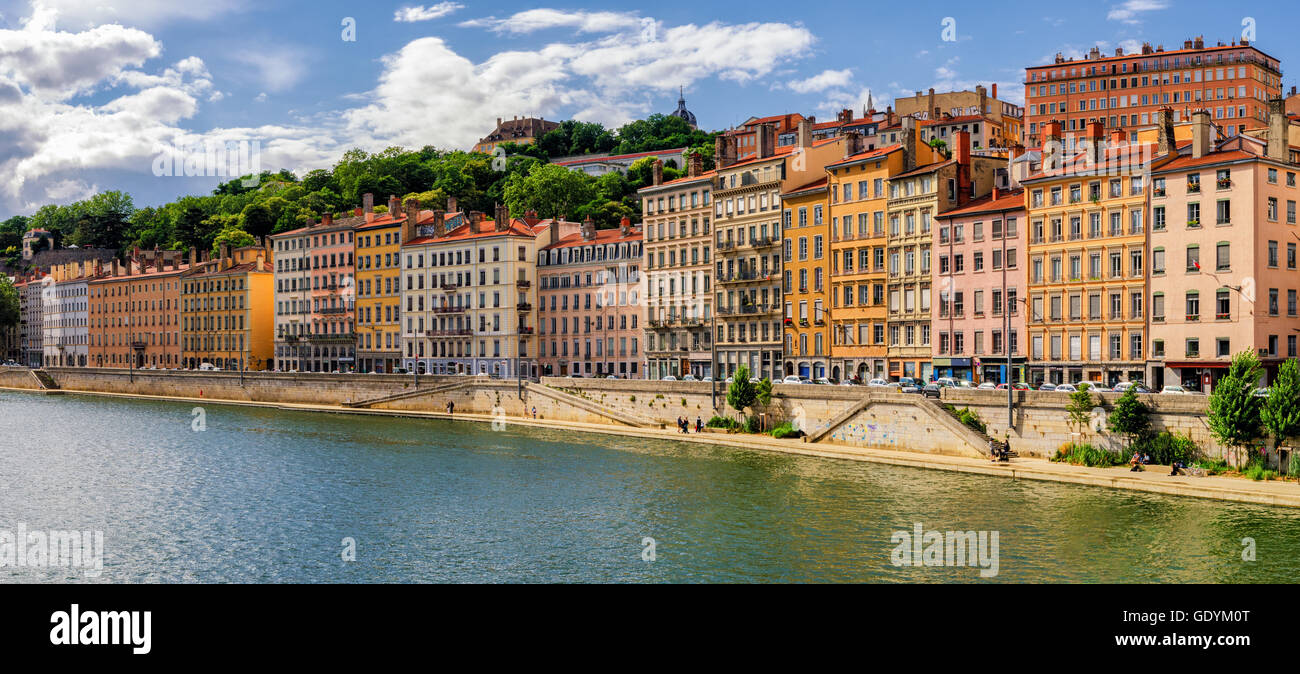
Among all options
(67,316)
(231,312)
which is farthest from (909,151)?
(67,316)

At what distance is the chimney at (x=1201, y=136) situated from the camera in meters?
59.4

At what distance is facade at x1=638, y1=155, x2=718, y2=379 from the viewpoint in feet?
301

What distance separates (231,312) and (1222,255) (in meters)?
110

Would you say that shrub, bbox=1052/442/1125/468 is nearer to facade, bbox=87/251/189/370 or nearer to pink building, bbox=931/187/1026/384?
pink building, bbox=931/187/1026/384

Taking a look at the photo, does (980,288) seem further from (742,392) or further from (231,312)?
(231,312)

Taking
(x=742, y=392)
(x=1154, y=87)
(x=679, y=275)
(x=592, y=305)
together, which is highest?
(x=1154, y=87)

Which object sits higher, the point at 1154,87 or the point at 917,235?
the point at 1154,87

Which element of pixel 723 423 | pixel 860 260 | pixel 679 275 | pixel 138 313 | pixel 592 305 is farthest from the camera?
pixel 138 313

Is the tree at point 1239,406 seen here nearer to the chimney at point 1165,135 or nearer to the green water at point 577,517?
the green water at point 577,517

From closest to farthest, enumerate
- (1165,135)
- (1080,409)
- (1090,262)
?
(1080,409)
(1165,135)
(1090,262)

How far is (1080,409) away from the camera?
5147 centimetres

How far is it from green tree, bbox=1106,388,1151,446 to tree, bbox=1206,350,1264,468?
3606 millimetres

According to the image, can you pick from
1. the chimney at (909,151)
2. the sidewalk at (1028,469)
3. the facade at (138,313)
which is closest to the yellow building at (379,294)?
the facade at (138,313)

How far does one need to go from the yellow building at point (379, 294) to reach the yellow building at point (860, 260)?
5173 cm
